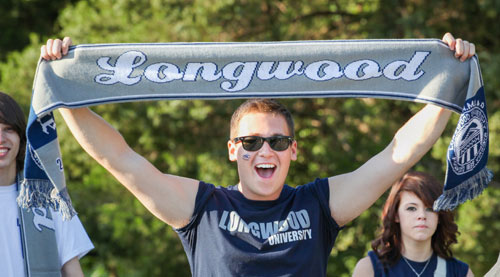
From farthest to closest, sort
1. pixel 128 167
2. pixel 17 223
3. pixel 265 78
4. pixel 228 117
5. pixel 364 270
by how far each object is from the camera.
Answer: pixel 228 117 → pixel 364 270 → pixel 17 223 → pixel 265 78 → pixel 128 167

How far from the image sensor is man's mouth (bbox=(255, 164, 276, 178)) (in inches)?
140

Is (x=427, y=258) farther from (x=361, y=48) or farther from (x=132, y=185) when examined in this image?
(x=132, y=185)

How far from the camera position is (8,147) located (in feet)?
12.6

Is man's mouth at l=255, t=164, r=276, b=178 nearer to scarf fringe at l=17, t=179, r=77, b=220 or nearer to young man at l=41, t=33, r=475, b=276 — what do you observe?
young man at l=41, t=33, r=475, b=276

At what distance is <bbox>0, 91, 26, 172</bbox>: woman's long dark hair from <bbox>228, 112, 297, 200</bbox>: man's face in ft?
3.73

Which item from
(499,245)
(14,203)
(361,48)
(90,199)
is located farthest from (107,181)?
(361,48)

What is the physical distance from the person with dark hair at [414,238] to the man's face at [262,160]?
113 cm

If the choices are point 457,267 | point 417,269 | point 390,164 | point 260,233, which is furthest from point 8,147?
point 457,267

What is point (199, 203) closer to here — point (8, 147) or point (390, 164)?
point (390, 164)

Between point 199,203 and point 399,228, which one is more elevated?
point 199,203

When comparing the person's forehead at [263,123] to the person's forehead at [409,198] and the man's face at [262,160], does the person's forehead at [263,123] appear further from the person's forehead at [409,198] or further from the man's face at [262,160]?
the person's forehead at [409,198]

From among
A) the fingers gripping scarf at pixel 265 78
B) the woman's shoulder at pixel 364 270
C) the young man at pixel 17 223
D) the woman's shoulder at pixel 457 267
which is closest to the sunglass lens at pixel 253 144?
the fingers gripping scarf at pixel 265 78

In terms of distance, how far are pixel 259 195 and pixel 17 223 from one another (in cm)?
127

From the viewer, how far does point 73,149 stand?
10.1 metres
